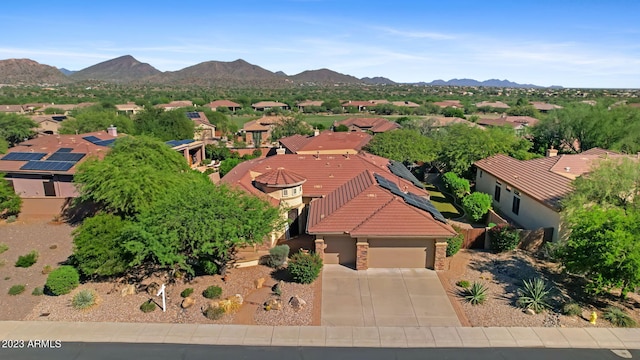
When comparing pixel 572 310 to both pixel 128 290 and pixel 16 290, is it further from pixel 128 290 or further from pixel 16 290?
pixel 16 290

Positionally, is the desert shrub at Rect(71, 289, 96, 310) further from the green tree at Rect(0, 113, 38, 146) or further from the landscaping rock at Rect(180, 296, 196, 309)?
the green tree at Rect(0, 113, 38, 146)

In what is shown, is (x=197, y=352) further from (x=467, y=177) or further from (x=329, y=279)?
(x=467, y=177)

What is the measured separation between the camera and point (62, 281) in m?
18.8

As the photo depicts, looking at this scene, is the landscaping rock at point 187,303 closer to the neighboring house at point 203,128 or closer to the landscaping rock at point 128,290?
the landscaping rock at point 128,290

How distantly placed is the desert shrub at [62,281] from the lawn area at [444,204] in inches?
943

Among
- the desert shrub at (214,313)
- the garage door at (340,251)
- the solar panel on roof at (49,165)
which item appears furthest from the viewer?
the solar panel on roof at (49,165)

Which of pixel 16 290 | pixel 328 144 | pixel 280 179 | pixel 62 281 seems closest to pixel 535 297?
pixel 280 179

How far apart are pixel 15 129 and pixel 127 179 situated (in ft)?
154

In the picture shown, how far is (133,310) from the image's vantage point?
17703 millimetres

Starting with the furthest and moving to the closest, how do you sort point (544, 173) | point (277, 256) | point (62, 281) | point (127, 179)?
point (544, 173), point (127, 179), point (277, 256), point (62, 281)

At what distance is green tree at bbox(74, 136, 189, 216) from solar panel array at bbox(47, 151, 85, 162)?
7.19m

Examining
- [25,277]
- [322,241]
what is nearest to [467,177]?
[322,241]

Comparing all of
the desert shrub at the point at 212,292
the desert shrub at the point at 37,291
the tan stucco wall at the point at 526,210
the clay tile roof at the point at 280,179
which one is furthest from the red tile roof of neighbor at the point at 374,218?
the desert shrub at the point at 37,291

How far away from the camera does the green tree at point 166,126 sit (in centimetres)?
5484
